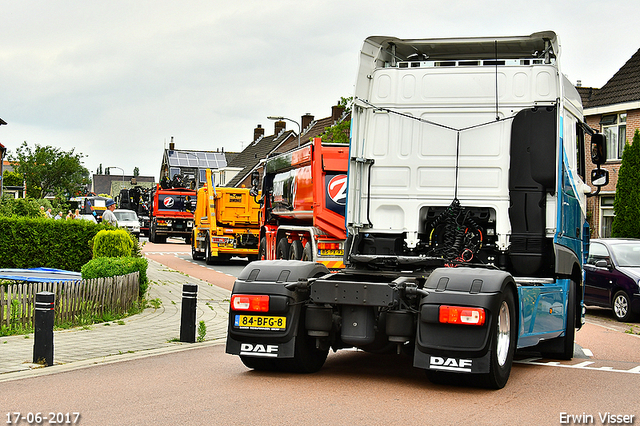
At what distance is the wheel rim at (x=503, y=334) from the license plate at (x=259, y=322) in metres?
1.95

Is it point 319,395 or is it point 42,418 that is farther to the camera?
point 319,395

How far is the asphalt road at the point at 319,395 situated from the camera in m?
6.40

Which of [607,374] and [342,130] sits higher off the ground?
[342,130]

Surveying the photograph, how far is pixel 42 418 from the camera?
6.25m

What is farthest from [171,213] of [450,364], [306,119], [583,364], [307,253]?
[450,364]

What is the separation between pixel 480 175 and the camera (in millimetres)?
9438

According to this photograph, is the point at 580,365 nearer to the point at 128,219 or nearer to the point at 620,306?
the point at 620,306

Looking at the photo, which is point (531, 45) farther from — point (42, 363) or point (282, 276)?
point (42, 363)

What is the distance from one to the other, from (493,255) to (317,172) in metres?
8.96

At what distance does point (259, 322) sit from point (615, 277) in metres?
10.0

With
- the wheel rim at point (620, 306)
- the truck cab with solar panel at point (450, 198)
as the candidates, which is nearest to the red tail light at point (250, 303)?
the truck cab with solar panel at point (450, 198)

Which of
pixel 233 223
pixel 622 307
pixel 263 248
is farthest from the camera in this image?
pixel 233 223

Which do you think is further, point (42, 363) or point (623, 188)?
point (623, 188)

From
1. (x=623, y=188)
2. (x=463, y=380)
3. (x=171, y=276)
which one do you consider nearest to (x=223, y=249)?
(x=171, y=276)
